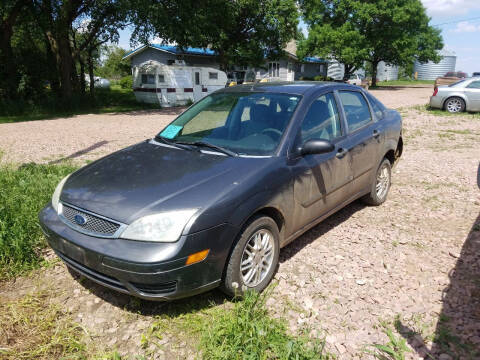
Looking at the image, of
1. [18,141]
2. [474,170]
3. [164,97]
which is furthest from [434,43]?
[18,141]

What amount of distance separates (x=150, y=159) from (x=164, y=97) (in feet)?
59.9

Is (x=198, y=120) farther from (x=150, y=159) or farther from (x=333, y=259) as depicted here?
(x=333, y=259)

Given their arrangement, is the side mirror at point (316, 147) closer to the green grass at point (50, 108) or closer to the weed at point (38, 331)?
the weed at point (38, 331)

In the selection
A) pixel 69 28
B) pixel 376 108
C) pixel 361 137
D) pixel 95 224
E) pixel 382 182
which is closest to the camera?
pixel 95 224

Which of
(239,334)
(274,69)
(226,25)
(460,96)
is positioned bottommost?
(239,334)

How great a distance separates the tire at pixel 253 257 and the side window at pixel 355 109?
5.63ft

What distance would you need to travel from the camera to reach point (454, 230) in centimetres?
423

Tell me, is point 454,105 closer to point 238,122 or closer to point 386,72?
point 238,122

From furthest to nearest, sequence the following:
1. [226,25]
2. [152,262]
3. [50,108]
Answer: [226,25], [50,108], [152,262]

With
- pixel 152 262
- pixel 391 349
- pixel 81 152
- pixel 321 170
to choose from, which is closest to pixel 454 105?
pixel 321 170

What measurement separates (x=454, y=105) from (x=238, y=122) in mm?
13717

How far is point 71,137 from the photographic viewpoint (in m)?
10.1

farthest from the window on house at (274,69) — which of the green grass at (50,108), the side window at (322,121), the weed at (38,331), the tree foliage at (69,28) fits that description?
the weed at (38,331)

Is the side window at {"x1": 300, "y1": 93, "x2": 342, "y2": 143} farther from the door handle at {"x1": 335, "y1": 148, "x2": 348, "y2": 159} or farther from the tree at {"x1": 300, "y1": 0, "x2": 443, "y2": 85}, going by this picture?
the tree at {"x1": 300, "y1": 0, "x2": 443, "y2": 85}
